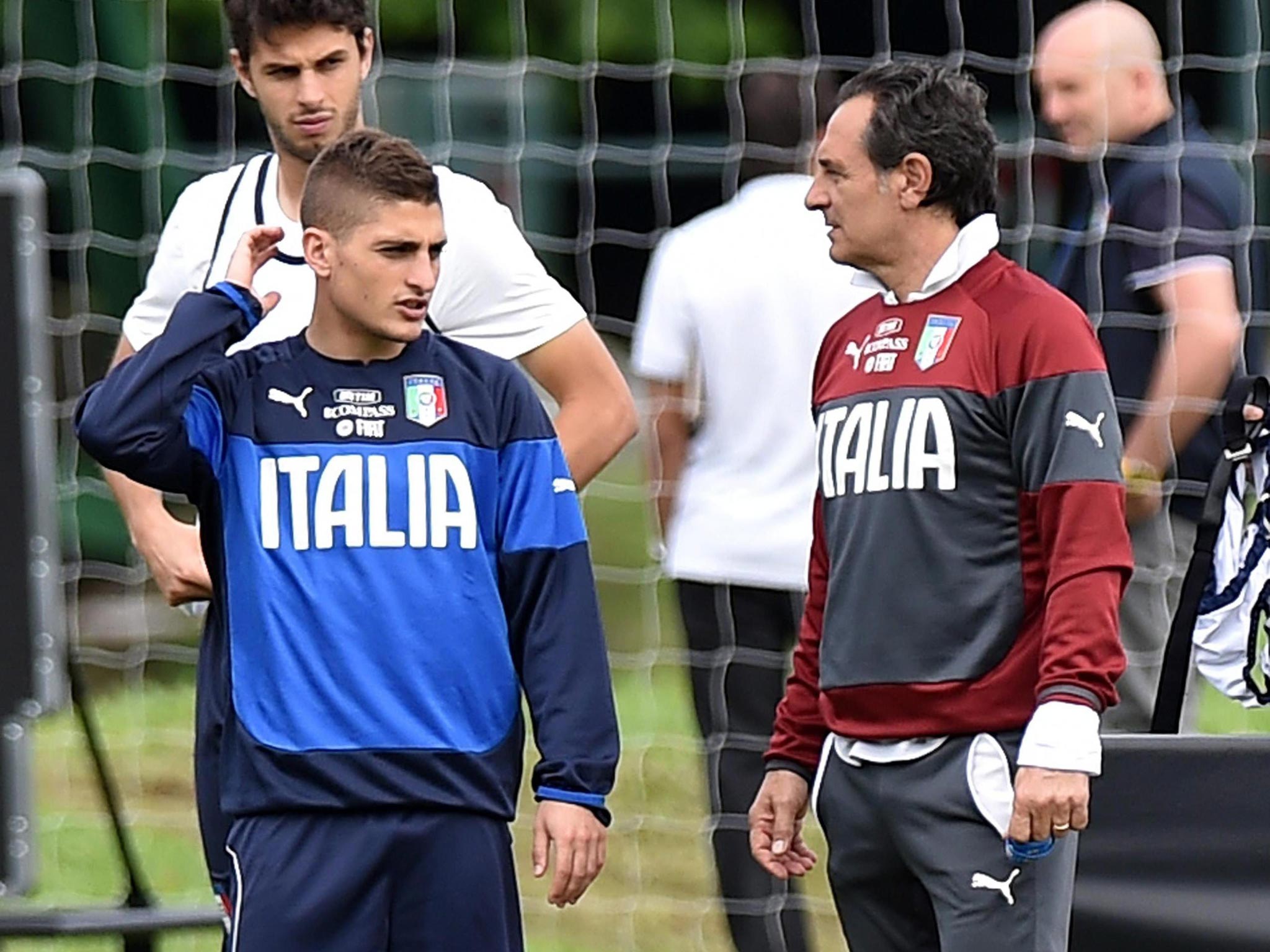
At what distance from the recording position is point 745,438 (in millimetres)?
5234

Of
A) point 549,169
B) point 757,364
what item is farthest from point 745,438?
point 549,169

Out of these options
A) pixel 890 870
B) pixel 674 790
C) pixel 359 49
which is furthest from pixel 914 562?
pixel 674 790

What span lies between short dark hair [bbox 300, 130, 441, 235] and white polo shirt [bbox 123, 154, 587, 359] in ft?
0.89

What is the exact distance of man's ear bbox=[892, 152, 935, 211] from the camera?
357 centimetres

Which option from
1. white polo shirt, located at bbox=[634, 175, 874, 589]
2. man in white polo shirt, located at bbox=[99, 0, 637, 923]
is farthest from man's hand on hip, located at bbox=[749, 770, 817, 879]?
white polo shirt, located at bbox=[634, 175, 874, 589]

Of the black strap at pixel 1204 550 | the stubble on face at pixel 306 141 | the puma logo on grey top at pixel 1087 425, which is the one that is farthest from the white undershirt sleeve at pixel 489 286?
the black strap at pixel 1204 550

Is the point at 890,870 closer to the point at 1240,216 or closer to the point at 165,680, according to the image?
the point at 1240,216

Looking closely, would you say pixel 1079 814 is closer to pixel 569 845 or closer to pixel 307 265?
pixel 569 845

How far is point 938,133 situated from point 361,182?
0.77 metres

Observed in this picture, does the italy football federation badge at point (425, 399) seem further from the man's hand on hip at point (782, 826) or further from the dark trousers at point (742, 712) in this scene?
the dark trousers at point (742, 712)

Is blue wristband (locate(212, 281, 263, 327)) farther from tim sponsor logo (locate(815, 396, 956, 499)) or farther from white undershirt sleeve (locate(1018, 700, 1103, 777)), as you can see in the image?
white undershirt sleeve (locate(1018, 700, 1103, 777))

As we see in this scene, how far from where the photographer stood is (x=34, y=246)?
3.54 m

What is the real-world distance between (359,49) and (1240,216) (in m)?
1.98

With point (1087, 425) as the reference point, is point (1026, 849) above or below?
below
